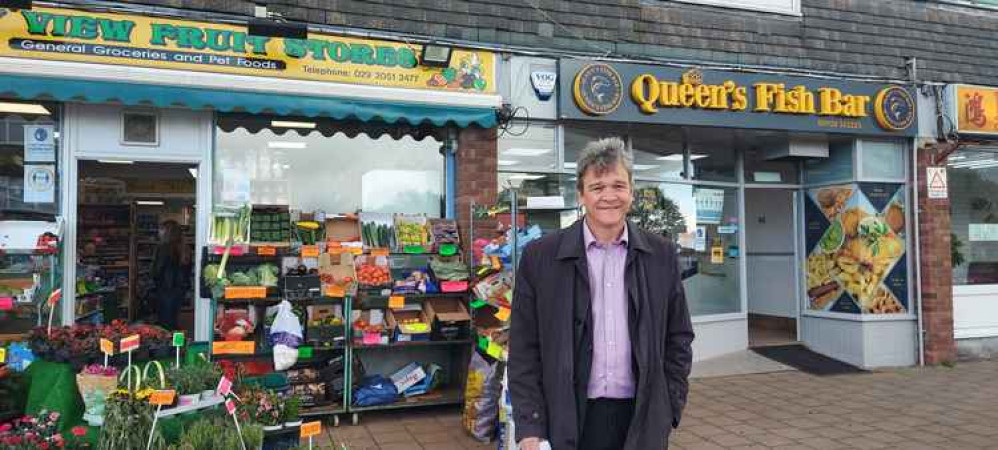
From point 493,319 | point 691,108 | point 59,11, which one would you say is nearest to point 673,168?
point 691,108

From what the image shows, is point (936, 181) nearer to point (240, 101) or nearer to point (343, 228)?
point (343, 228)

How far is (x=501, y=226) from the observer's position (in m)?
6.19

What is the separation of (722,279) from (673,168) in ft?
5.42

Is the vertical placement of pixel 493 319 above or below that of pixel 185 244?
below

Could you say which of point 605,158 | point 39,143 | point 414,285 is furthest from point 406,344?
point 605,158

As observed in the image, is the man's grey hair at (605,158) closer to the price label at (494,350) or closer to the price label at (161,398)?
the price label at (161,398)

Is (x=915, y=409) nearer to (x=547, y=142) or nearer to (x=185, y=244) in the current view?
(x=547, y=142)

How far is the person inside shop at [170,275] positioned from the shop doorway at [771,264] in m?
7.44

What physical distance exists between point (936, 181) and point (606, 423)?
26.7 feet

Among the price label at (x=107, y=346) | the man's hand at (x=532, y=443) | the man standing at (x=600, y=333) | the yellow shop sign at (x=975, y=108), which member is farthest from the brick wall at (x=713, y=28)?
the man's hand at (x=532, y=443)

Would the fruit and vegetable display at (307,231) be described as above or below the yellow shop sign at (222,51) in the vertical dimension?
below

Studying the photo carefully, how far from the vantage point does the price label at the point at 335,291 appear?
6.13 m

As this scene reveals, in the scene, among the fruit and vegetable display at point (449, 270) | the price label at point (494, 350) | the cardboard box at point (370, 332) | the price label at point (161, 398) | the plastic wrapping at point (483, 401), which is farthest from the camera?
the fruit and vegetable display at point (449, 270)

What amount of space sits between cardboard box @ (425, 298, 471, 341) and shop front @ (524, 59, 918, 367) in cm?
159
